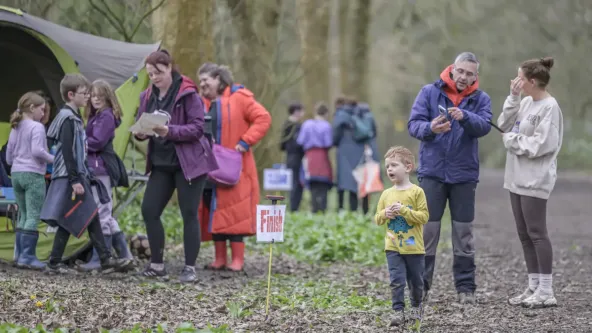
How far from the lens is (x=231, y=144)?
10195mm

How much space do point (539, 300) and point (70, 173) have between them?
4.09 m

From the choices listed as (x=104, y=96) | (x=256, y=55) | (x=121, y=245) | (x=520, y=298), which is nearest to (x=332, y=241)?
(x=121, y=245)

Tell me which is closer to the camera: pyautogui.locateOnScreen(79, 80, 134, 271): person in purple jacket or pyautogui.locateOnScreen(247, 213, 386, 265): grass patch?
pyautogui.locateOnScreen(79, 80, 134, 271): person in purple jacket

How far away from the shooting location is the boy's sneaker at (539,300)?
8.20 m

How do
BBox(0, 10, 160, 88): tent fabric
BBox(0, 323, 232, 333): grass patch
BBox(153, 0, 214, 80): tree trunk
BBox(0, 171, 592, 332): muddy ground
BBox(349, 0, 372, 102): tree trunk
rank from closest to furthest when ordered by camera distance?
BBox(0, 323, 232, 333): grass patch, BBox(0, 171, 592, 332): muddy ground, BBox(0, 10, 160, 88): tent fabric, BBox(153, 0, 214, 80): tree trunk, BBox(349, 0, 372, 102): tree trunk

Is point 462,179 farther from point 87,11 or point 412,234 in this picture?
point 87,11

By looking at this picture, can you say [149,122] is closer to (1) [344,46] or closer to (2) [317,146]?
(2) [317,146]

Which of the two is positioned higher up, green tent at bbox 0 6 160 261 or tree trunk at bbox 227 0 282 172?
tree trunk at bbox 227 0 282 172

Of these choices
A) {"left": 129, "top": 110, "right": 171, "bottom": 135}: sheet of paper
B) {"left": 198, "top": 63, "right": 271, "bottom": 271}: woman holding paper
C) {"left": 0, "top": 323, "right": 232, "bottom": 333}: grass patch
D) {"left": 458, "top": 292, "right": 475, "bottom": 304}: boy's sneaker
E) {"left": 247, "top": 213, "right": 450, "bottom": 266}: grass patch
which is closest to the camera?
{"left": 0, "top": 323, "right": 232, "bottom": 333}: grass patch

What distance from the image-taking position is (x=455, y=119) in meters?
7.99

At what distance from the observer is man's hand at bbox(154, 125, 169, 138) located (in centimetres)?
862

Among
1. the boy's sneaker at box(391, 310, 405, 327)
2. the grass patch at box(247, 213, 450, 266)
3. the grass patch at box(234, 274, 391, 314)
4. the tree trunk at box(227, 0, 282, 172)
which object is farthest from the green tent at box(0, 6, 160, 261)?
the tree trunk at box(227, 0, 282, 172)

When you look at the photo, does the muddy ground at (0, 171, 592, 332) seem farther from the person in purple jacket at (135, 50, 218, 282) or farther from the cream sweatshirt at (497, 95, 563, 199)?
the cream sweatshirt at (497, 95, 563, 199)

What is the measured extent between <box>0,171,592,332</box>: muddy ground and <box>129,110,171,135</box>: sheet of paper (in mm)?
1298
